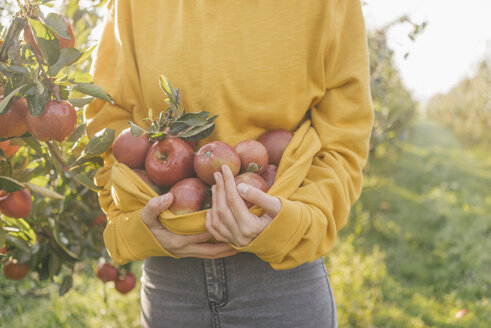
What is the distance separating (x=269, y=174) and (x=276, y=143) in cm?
9

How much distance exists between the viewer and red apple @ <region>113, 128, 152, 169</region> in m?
1.11

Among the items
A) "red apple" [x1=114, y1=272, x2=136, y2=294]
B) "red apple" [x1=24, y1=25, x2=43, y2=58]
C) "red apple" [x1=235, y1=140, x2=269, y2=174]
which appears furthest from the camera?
"red apple" [x1=114, y1=272, x2=136, y2=294]

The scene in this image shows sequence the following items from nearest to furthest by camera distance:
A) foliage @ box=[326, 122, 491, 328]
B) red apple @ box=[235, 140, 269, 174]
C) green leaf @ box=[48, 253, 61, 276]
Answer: red apple @ box=[235, 140, 269, 174] < green leaf @ box=[48, 253, 61, 276] < foliage @ box=[326, 122, 491, 328]

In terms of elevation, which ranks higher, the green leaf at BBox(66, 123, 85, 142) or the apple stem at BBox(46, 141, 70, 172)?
the green leaf at BBox(66, 123, 85, 142)

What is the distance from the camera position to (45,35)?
91cm

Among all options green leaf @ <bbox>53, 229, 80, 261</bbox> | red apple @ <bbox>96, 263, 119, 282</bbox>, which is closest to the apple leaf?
green leaf @ <bbox>53, 229, 80, 261</bbox>

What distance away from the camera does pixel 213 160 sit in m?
1.00

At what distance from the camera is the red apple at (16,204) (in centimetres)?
117

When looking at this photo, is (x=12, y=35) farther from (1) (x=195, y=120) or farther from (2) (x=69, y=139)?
(1) (x=195, y=120)

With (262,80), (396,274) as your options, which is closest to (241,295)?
(262,80)

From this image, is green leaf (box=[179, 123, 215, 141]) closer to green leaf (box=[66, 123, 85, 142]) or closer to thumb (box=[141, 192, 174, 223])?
thumb (box=[141, 192, 174, 223])

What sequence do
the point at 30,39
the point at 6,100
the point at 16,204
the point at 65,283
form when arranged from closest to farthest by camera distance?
the point at 6,100 < the point at 30,39 < the point at 16,204 < the point at 65,283

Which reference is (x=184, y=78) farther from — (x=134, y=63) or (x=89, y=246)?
(x=89, y=246)

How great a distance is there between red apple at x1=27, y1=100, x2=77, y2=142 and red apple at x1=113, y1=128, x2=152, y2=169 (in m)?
0.14
